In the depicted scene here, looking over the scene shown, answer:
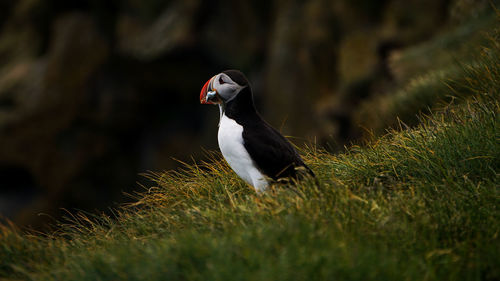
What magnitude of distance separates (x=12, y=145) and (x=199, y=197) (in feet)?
55.8

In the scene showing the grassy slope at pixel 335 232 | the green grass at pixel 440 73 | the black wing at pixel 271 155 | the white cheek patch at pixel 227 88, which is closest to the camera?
the grassy slope at pixel 335 232

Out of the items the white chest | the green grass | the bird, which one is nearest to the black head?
the bird

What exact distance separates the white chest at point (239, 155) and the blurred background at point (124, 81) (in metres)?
9.70

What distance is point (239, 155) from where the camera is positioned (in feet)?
13.0

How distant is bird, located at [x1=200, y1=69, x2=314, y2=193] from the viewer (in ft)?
12.9

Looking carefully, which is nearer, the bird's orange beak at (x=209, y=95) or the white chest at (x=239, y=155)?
the white chest at (x=239, y=155)

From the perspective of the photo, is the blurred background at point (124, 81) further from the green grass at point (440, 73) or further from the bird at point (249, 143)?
the bird at point (249, 143)

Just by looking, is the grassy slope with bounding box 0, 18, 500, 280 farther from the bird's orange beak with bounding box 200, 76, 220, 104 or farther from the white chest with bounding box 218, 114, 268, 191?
the bird's orange beak with bounding box 200, 76, 220, 104

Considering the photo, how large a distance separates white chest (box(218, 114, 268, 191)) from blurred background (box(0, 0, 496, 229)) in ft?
31.8

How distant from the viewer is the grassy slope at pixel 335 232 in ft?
9.04

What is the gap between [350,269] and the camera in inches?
105

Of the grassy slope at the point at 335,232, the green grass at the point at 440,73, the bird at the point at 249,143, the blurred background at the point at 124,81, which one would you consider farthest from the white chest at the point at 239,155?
the blurred background at the point at 124,81

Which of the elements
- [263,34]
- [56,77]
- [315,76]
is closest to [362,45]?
[315,76]

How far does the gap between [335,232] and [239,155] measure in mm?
1180
